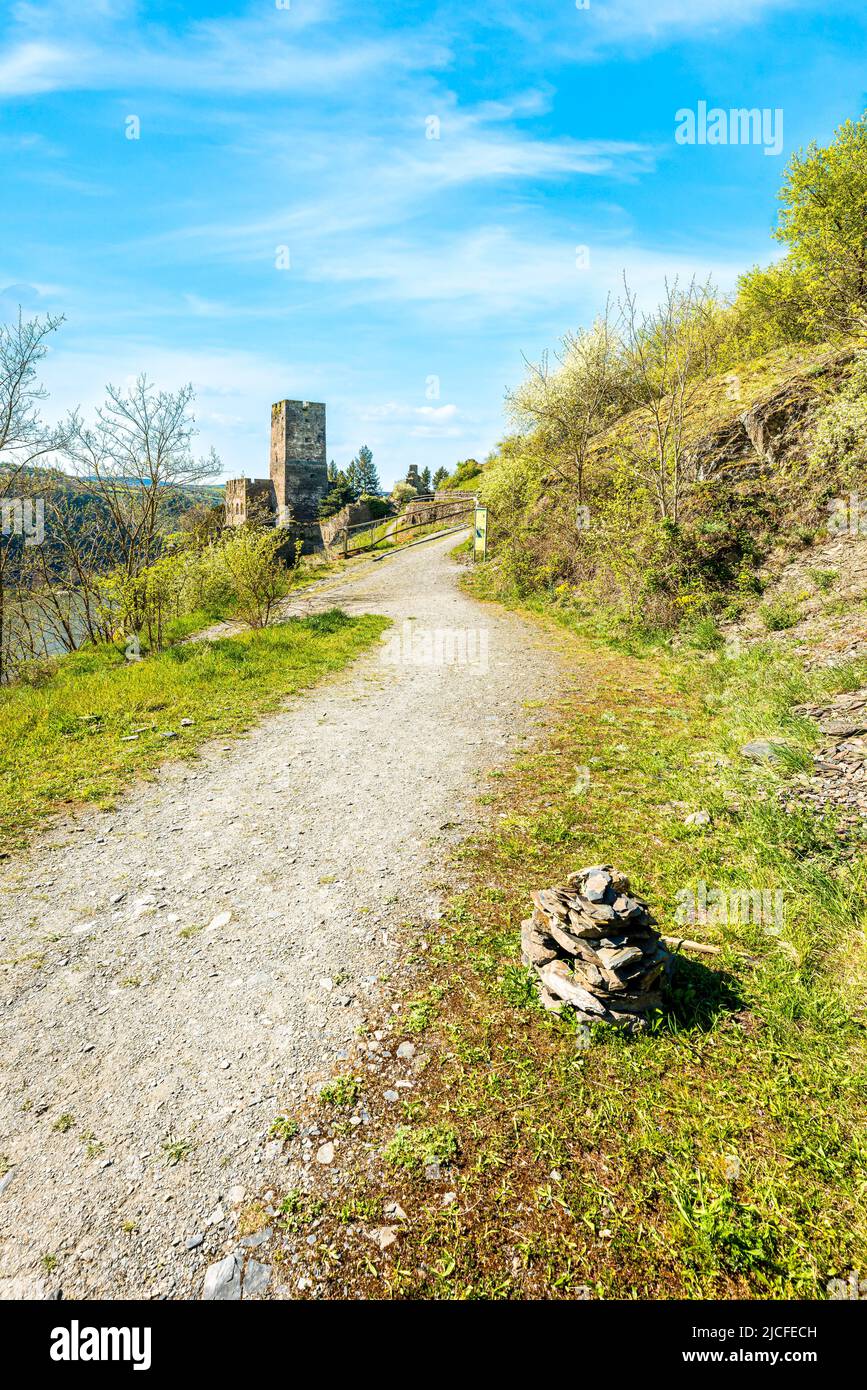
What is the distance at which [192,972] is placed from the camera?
13.6 feet

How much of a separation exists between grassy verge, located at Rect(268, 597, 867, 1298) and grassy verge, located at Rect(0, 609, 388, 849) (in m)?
4.84

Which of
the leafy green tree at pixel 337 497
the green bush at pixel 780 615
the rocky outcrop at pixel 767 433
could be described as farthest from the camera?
the leafy green tree at pixel 337 497

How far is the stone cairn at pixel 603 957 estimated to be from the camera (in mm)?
3445

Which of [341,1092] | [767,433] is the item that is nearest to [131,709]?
[341,1092]

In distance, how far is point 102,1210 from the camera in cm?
262

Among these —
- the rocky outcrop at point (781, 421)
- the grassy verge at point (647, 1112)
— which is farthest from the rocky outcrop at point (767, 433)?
the grassy verge at point (647, 1112)

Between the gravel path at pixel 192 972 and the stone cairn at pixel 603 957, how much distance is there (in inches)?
44.2

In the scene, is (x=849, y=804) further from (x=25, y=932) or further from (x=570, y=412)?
(x=570, y=412)

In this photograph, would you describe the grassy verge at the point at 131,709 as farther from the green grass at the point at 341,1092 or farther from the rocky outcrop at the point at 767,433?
the rocky outcrop at the point at 767,433

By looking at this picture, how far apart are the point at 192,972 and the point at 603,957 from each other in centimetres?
276

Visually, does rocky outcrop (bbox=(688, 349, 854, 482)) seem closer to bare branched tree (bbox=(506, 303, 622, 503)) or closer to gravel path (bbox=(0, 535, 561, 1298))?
bare branched tree (bbox=(506, 303, 622, 503))

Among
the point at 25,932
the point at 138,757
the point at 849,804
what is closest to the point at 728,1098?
the point at 849,804

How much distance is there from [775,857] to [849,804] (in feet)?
3.63

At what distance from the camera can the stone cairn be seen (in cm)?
345
